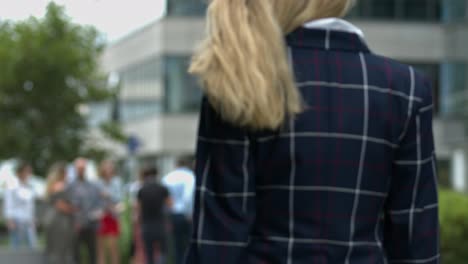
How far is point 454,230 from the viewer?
13.5 meters

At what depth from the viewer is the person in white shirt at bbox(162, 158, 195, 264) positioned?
1923 cm

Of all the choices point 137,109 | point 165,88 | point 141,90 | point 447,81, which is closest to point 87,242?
point 447,81

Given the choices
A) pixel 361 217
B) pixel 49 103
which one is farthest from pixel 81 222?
pixel 49 103

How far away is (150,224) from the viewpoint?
758 inches

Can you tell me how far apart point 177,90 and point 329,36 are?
164 ft

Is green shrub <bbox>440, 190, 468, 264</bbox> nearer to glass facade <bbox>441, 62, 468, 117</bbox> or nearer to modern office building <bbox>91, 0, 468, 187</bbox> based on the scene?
modern office building <bbox>91, 0, 468, 187</bbox>

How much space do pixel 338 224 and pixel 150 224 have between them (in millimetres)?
16135

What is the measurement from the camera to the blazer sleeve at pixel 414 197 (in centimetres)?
335

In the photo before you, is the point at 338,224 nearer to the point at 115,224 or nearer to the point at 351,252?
the point at 351,252

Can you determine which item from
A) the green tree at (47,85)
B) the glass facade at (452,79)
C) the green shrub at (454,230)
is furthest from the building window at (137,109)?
the green shrub at (454,230)

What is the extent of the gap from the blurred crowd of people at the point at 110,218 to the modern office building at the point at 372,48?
2963cm

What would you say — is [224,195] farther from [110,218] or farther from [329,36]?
[110,218]

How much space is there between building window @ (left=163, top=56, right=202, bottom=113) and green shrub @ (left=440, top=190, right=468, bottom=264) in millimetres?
39039

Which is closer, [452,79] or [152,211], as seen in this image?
[152,211]
